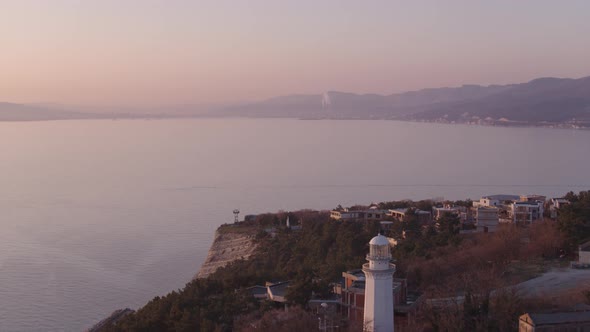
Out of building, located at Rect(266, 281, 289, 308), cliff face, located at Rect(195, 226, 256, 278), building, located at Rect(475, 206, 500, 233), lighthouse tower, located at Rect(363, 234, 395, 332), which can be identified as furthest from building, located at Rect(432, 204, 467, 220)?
lighthouse tower, located at Rect(363, 234, 395, 332)

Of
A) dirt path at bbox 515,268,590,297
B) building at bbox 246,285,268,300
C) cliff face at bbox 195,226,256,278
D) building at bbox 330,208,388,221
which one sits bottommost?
cliff face at bbox 195,226,256,278

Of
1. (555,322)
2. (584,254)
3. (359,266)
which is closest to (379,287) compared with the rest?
(555,322)

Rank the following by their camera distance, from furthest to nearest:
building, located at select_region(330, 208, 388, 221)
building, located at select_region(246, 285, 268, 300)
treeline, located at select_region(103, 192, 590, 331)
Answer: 1. building, located at select_region(330, 208, 388, 221)
2. building, located at select_region(246, 285, 268, 300)
3. treeline, located at select_region(103, 192, 590, 331)

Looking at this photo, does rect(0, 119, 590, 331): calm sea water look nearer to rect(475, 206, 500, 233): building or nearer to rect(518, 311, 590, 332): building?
rect(475, 206, 500, 233): building

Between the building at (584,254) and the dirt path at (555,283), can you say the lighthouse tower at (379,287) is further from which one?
the building at (584,254)

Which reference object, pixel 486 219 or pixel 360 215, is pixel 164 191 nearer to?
pixel 360 215

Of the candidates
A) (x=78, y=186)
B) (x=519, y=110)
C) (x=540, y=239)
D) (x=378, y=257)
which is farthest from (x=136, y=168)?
(x=519, y=110)

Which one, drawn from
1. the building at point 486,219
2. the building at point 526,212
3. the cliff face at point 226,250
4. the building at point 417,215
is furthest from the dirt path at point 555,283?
the cliff face at point 226,250
